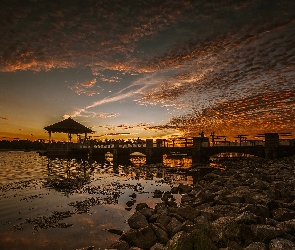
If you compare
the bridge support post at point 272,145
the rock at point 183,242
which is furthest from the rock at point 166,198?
the bridge support post at point 272,145

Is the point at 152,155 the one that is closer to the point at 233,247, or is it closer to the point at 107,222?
the point at 107,222

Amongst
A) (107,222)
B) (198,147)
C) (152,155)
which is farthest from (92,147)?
(107,222)

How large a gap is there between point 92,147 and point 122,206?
37582mm

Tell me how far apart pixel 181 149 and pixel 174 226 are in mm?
25269

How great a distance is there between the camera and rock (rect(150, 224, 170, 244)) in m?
5.77

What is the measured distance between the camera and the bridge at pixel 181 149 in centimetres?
2542

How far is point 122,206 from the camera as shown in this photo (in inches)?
409

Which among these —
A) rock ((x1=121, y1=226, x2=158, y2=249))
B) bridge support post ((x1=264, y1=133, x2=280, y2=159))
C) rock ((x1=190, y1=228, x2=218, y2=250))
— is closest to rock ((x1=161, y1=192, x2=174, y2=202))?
rock ((x1=121, y1=226, x2=158, y2=249))

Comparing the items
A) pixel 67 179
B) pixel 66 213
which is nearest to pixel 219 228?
pixel 66 213

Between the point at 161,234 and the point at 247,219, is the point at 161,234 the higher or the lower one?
the lower one

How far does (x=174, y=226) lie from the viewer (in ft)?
20.5

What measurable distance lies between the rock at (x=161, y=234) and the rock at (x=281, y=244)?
249cm

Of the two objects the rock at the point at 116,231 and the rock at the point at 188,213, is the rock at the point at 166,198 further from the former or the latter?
the rock at the point at 116,231

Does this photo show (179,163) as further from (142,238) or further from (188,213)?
(142,238)
